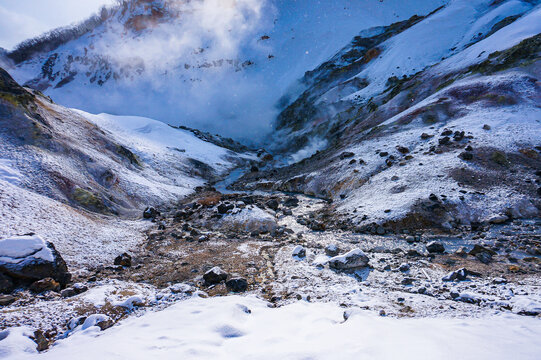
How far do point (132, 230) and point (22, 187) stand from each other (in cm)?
617

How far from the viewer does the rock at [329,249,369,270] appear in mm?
10266

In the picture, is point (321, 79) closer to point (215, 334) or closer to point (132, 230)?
point (132, 230)

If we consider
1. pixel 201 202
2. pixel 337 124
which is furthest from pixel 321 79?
pixel 201 202

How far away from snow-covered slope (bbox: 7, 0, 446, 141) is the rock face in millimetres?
79980

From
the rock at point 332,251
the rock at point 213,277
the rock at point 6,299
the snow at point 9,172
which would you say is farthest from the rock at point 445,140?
the snow at point 9,172

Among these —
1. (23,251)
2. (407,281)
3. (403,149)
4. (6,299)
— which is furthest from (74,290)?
(403,149)

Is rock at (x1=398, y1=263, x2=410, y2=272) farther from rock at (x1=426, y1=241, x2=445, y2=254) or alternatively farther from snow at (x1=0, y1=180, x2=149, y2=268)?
snow at (x1=0, y1=180, x2=149, y2=268)

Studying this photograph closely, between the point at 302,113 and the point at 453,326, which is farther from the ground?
the point at 302,113

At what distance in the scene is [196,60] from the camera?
398 ft

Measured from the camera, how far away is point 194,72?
117m

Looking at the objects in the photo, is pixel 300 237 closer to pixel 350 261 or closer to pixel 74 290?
pixel 350 261

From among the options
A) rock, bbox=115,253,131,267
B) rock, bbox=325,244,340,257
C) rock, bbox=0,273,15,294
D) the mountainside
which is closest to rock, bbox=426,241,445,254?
the mountainside

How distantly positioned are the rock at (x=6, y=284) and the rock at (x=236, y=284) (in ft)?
20.0

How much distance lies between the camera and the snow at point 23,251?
7652 mm
